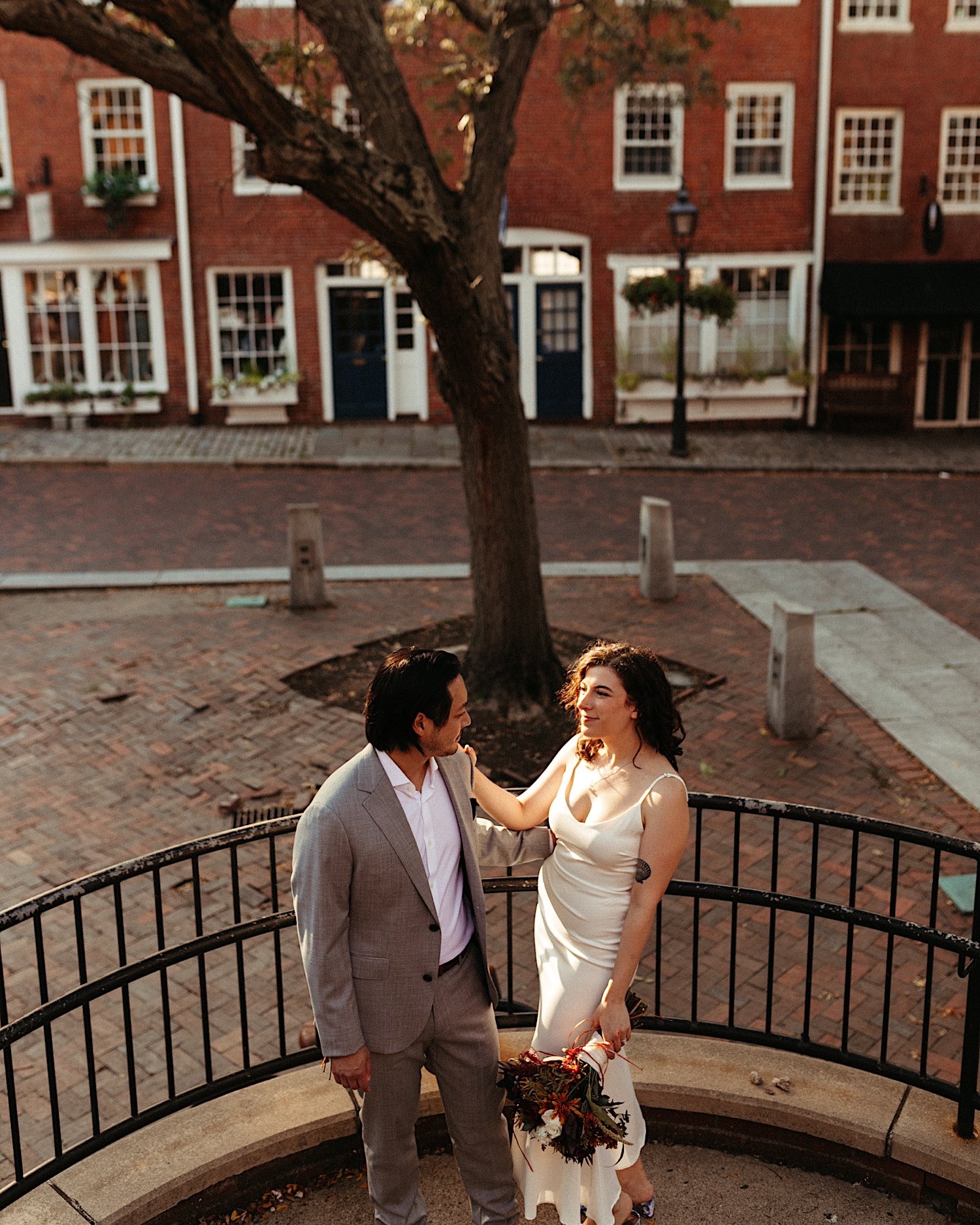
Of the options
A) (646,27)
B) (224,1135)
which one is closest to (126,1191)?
(224,1135)

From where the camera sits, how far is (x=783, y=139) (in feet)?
75.0

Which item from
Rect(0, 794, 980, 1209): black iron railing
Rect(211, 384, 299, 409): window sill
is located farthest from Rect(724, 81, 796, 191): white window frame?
Rect(0, 794, 980, 1209): black iron railing

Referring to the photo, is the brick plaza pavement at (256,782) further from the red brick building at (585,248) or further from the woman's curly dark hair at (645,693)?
the red brick building at (585,248)

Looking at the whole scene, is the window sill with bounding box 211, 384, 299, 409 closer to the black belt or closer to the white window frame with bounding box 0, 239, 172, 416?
the white window frame with bounding box 0, 239, 172, 416

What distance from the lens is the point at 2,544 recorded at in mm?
15328

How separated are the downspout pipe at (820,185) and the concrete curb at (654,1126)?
2012 centimetres

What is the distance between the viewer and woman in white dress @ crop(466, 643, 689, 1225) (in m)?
3.73

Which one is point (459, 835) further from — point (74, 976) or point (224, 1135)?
point (74, 976)

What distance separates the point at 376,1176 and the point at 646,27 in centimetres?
1028

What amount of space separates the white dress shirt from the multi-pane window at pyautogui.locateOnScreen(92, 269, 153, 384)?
20656 millimetres

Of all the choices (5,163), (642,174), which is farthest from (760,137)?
(5,163)

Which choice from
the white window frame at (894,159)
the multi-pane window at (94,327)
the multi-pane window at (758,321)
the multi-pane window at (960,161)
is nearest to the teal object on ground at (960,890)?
the multi-pane window at (758,321)

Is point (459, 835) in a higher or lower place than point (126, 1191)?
higher

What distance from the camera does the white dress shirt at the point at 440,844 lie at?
368cm
